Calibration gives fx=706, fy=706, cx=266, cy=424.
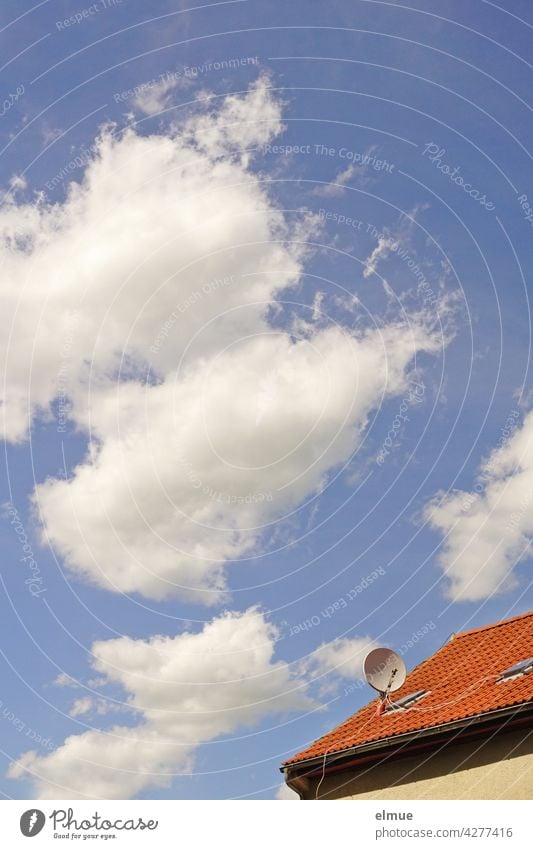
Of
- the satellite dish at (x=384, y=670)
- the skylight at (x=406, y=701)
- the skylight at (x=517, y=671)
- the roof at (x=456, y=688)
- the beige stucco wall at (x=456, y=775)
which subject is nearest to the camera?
the beige stucco wall at (x=456, y=775)

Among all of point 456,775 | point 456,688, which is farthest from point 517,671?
point 456,775

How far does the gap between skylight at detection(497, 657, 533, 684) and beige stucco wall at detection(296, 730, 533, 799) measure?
7.32 feet

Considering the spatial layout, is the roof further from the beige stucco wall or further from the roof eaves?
the beige stucco wall

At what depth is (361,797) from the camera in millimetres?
17016

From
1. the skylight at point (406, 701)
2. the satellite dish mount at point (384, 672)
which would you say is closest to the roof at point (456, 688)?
the skylight at point (406, 701)

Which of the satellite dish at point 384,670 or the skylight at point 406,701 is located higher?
the satellite dish at point 384,670

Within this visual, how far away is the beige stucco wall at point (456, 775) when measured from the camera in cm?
1493

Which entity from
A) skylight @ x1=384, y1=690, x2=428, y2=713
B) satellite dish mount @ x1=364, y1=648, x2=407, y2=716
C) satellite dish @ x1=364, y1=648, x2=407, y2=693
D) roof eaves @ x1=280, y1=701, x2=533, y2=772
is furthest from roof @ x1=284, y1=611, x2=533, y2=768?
satellite dish @ x1=364, y1=648, x2=407, y2=693

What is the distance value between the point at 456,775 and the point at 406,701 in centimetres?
351

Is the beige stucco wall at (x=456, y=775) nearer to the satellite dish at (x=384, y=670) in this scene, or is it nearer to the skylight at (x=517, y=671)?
the skylight at (x=517, y=671)

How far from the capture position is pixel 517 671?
17.6m

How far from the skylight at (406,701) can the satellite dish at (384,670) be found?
40cm

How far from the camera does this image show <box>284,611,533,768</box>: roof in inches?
650
